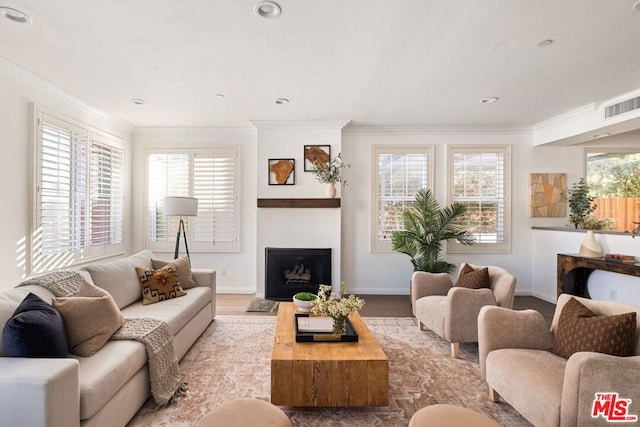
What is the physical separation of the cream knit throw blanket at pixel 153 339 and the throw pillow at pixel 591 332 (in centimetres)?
259

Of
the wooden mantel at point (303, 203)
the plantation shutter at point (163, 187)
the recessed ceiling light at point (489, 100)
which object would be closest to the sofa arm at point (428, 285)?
the wooden mantel at point (303, 203)

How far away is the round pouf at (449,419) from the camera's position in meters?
1.38

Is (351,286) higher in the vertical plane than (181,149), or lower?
lower

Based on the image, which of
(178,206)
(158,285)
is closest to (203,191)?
(178,206)

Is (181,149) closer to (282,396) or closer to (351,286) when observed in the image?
(351,286)

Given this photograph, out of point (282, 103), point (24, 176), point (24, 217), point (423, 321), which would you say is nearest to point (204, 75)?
point (282, 103)

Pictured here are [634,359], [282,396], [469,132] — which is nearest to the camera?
[634,359]

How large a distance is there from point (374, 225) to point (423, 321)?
1928mm

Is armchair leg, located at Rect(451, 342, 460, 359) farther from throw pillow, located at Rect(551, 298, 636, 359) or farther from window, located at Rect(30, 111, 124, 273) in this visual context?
window, located at Rect(30, 111, 124, 273)

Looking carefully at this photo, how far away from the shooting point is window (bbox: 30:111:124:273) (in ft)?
11.0

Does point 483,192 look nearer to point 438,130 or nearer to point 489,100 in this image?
point 438,130

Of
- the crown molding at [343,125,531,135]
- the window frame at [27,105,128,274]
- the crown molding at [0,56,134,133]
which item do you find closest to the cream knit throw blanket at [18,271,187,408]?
the window frame at [27,105,128,274]

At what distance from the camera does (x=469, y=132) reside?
16.3ft

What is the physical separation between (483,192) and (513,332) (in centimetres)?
332
